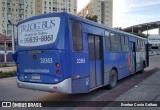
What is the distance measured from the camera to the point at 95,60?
9.47 meters

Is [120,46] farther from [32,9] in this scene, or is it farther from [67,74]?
[32,9]

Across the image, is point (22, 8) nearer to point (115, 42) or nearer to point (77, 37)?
point (115, 42)

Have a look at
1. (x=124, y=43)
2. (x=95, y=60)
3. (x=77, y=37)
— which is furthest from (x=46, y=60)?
(x=124, y=43)

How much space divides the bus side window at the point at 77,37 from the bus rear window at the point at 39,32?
2.03 feet

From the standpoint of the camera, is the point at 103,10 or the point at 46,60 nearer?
the point at 46,60

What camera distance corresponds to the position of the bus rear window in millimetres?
7805

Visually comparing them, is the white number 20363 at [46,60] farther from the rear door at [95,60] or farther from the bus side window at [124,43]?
the bus side window at [124,43]

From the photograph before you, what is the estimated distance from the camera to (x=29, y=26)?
849 cm

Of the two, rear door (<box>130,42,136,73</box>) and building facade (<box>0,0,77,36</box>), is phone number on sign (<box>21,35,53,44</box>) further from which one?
building facade (<box>0,0,77,36</box>)

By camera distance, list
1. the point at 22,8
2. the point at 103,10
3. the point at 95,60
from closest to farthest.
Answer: the point at 95,60 → the point at 22,8 → the point at 103,10

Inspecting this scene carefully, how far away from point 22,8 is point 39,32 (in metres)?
104

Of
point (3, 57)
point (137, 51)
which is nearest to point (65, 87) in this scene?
point (137, 51)

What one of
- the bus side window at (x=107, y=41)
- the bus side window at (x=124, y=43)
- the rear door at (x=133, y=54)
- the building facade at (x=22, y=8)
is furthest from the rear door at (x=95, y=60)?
the building facade at (x=22, y=8)

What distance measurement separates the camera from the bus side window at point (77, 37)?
8.01m
